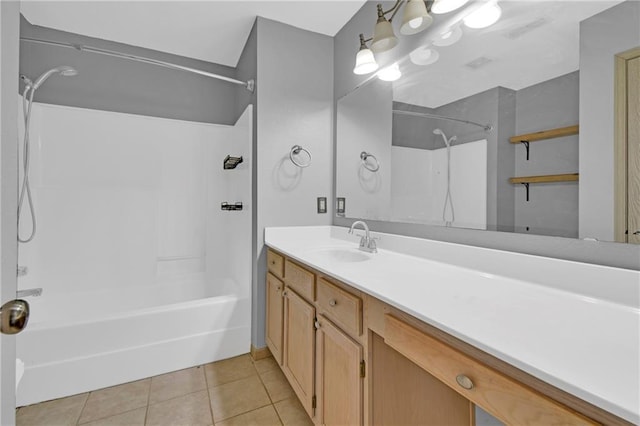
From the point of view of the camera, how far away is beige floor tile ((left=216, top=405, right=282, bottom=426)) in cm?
145

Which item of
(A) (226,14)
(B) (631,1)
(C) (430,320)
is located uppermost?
(A) (226,14)

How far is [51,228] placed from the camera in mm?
2250

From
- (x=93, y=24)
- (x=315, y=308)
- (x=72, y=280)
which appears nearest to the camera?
(x=315, y=308)

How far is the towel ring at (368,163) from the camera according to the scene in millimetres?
1890

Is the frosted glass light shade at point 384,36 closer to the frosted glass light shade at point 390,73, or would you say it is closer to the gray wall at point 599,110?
the frosted glass light shade at point 390,73

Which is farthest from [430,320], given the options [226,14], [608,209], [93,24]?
[93,24]

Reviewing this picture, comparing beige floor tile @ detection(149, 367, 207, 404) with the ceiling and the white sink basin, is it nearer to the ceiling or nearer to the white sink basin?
the white sink basin

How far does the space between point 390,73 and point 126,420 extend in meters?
2.40

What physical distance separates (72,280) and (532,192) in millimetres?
3141

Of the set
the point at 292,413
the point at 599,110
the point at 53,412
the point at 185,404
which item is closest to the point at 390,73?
the point at 599,110

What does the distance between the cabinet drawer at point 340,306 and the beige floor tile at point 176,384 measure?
111cm

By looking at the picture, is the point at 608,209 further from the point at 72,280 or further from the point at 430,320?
the point at 72,280

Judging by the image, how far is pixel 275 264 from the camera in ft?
6.10

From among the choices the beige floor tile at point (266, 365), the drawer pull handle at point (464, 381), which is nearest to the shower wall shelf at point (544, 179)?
the drawer pull handle at point (464, 381)
